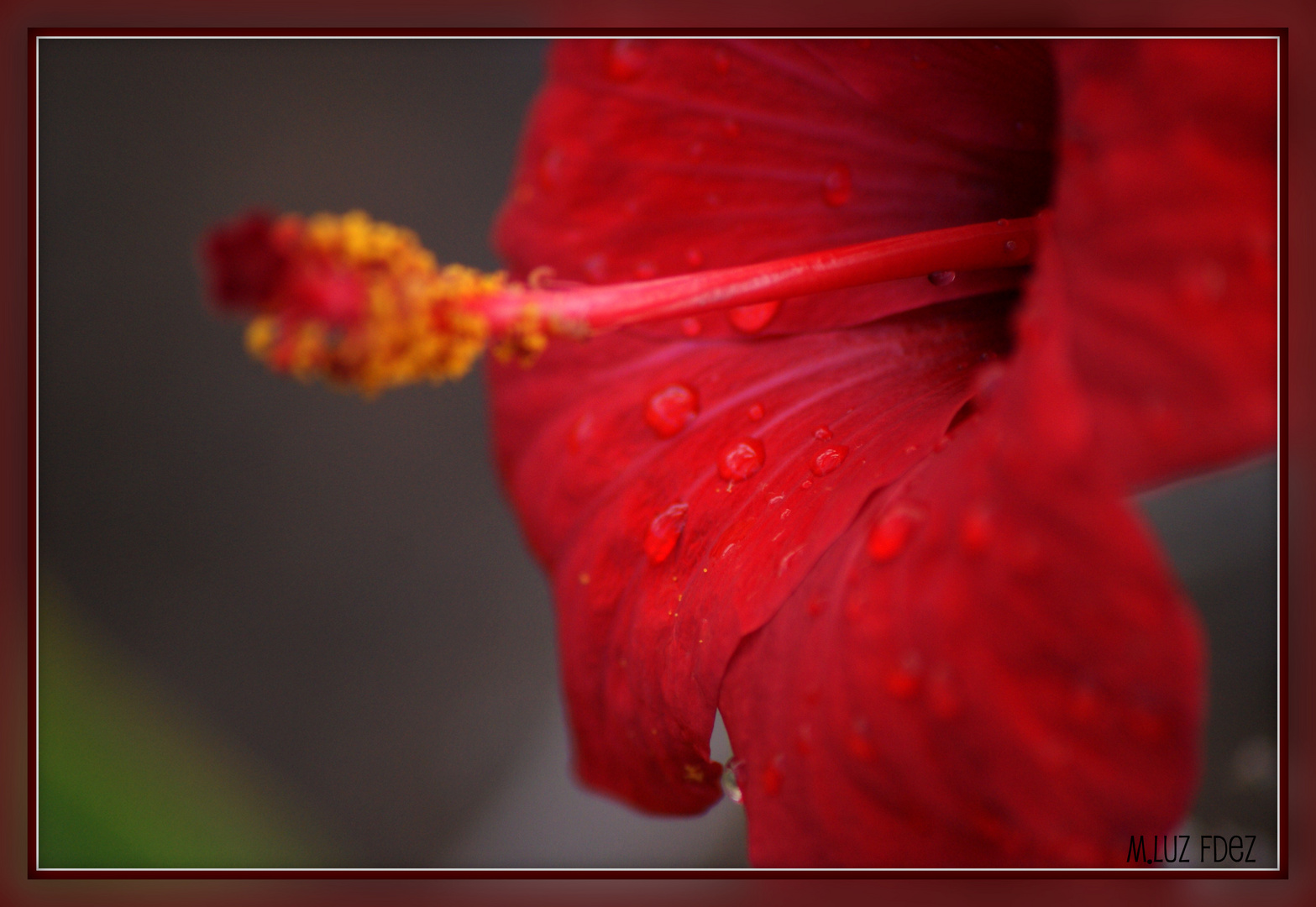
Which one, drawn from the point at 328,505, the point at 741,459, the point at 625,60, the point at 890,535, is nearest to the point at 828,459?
the point at 741,459

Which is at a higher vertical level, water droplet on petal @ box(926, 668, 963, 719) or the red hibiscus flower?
the red hibiscus flower

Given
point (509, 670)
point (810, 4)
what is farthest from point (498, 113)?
point (509, 670)

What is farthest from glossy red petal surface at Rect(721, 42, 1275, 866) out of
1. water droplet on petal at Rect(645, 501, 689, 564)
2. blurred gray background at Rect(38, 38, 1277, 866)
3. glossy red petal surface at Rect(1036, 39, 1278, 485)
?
blurred gray background at Rect(38, 38, 1277, 866)

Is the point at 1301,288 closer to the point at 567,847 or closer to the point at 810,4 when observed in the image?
the point at 810,4

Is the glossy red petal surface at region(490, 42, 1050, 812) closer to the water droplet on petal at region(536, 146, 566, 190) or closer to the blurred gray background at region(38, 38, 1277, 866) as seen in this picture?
the water droplet on petal at region(536, 146, 566, 190)

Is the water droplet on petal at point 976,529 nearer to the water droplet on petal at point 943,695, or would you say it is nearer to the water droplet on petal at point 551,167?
the water droplet on petal at point 943,695
